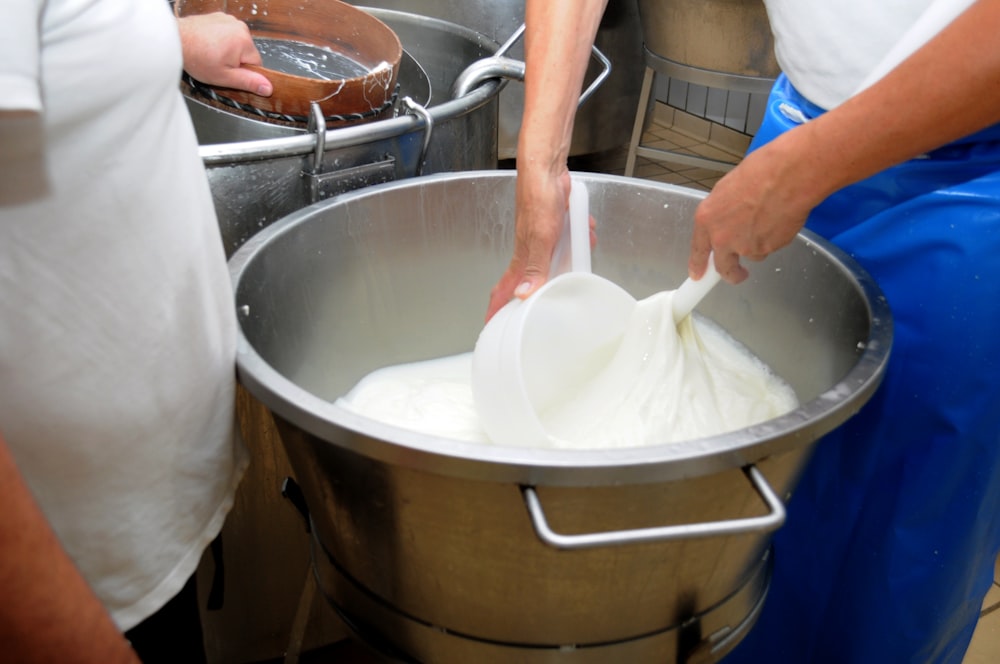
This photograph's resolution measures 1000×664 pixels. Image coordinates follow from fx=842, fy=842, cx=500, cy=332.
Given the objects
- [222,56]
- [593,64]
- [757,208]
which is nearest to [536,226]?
[757,208]

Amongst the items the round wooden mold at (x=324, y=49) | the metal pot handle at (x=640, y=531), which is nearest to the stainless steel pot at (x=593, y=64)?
the round wooden mold at (x=324, y=49)

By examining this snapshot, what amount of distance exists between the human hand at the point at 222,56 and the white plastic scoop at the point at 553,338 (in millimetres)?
418

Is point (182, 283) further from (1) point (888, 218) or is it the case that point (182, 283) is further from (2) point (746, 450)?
(1) point (888, 218)

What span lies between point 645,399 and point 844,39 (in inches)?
14.9

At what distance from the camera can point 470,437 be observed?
31.4 inches

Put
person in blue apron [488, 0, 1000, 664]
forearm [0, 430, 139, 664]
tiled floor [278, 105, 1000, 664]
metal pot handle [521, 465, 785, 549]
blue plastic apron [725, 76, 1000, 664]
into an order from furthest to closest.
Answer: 1. tiled floor [278, 105, 1000, 664]
2. blue plastic apron [725, 76, 1000, 664]
3. person in blue apron [488, 0, 1000, 664]
4. metal pot handle [521, 465, 785, 549]
5. forearm [0, 430, 139, 664]

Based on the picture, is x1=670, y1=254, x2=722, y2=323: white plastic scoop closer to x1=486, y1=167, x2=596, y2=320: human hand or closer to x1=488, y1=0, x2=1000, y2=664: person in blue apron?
x1=488, y1=0, x2=1000, y2=664: person in blue apron

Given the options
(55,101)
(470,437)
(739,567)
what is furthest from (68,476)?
(739,567)

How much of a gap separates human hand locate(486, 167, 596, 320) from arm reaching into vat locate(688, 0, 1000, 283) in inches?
5.7

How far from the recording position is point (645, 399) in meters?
0.77

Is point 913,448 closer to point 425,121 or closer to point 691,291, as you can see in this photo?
point 691,291

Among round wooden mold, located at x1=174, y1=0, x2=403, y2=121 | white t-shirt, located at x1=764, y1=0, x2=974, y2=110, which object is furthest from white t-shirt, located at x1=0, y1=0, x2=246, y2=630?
white t-shirt, located at x1=764, y1=0, x2=974, y2=110

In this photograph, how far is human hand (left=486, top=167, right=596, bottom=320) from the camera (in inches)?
31.0

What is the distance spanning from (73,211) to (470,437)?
424mm
